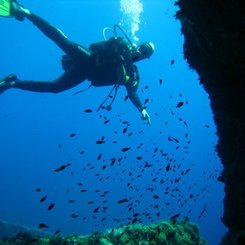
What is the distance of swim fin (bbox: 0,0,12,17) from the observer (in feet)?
32.5

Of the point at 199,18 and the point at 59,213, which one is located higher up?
the point at 59,213

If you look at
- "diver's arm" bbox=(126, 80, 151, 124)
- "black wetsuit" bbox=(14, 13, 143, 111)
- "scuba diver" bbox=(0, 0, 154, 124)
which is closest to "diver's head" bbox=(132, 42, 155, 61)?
"scuba diver" bbox=(0, 0, 154, 124)

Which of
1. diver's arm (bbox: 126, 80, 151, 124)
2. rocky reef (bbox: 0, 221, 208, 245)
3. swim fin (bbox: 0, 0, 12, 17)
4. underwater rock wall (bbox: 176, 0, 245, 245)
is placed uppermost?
swim fin (bbox: 0, 0, 12, 17)

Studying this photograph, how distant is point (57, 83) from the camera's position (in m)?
11.2

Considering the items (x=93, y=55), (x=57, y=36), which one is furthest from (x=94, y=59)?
(x=57, y=36)

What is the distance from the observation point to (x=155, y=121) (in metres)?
140

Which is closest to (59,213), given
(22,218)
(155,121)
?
(22,218)

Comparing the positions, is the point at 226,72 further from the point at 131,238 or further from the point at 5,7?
the point at 5,7

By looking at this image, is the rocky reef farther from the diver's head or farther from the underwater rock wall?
the diver's head

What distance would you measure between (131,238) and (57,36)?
6.67 m

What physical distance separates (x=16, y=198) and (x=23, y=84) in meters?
113

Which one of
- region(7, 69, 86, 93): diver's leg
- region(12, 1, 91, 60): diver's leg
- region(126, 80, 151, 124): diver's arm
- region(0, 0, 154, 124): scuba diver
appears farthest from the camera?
region(126, 80, 151, 124): diver's arm

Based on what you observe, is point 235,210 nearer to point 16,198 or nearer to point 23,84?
point 23,84

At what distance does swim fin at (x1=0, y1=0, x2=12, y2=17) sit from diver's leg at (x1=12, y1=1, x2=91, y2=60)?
0.57ft
